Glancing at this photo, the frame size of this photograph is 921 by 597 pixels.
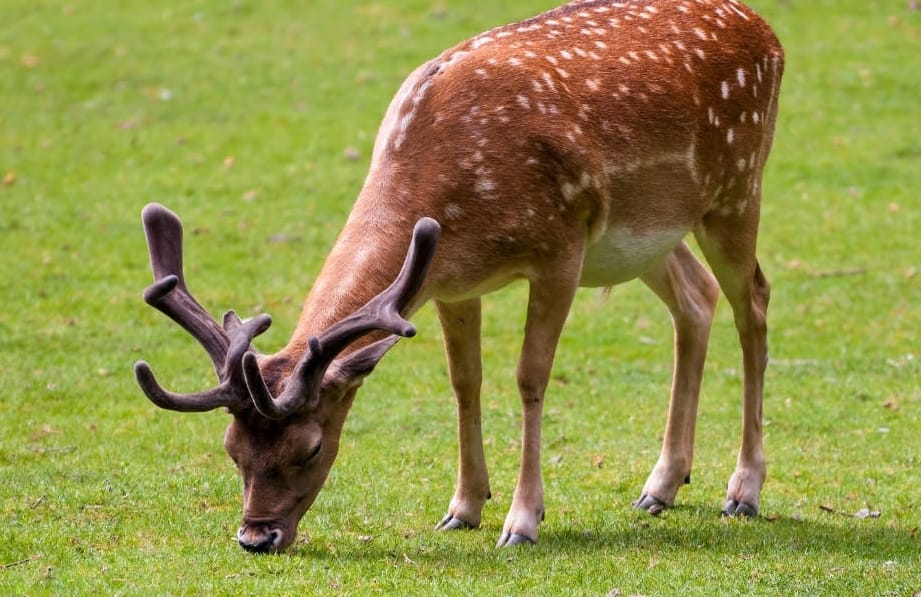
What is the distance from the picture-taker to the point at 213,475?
28.0ft

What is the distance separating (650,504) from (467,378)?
1.24 m

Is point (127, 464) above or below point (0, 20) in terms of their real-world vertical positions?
above

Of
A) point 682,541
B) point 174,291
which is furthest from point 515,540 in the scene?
point 174,291

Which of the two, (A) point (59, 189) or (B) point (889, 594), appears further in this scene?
(A) point (59, 189)

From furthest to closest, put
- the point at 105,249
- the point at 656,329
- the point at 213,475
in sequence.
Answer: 1. the point at 105,249
2. the point at 656,329
3. the point at 213,475

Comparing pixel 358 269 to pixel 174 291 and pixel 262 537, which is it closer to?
pixel 174 291

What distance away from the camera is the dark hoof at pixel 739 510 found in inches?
315

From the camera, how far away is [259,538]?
6.43 m

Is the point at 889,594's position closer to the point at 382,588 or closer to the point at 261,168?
the point at 382,588

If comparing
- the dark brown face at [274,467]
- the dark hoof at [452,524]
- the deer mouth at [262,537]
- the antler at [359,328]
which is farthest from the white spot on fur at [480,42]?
the deer mouth at [262,537]

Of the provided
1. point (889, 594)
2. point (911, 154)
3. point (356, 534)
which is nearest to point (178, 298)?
point (356, 534)

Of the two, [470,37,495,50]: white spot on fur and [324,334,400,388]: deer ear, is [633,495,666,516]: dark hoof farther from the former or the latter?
[470,37,495,50]: white spot on fur

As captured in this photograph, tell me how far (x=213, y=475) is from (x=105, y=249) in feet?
21.6

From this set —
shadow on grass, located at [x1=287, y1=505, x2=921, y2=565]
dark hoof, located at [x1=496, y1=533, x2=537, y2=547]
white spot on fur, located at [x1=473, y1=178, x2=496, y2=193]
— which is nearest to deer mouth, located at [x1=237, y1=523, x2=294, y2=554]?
shadow on grass, located at [x1=287, y1=505, x2=921, y2=565]
